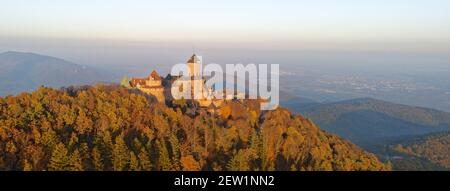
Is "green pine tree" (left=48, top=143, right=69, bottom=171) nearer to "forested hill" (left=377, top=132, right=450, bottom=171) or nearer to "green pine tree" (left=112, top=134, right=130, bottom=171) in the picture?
"green pine tree" (left=112, top=134, right=130, bottom=171)

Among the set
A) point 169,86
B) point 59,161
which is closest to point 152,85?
point 169,86

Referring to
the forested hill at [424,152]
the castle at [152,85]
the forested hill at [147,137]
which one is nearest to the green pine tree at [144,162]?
the forested hill at [147,137]

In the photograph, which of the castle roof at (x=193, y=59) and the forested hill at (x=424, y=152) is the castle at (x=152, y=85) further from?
the forested hill at (x=424, y=152)

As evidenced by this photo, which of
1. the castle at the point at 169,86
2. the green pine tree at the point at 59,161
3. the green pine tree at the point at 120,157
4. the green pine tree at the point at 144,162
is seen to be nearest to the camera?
the green pine tree at the point at 59,161

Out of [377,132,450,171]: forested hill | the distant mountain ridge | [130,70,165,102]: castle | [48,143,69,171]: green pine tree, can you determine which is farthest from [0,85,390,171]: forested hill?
the distant mountain ridge

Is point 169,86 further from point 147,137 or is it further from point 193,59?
point 147,137

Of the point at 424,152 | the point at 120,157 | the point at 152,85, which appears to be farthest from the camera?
the point at 424,152
